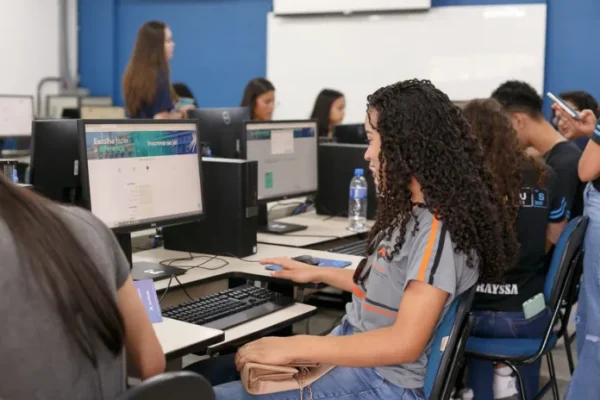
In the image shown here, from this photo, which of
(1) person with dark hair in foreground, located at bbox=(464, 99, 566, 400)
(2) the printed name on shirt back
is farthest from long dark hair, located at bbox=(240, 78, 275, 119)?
(2) the printed name on shirt back

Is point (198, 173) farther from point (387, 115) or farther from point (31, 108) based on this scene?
point (31, 108)

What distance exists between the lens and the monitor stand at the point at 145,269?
7.41 feet

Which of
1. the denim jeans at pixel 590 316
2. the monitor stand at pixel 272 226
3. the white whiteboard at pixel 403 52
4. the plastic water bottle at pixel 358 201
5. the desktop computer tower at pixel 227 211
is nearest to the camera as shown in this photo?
the denim jeans at pixel 590 316

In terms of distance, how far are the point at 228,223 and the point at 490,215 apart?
1198 mm

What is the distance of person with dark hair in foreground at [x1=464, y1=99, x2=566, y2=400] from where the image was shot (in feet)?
7.69

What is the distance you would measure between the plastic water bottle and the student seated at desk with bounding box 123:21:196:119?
44.8 inches

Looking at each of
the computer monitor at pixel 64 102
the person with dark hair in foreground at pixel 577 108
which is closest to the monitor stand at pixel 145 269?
the person with dark hair in foreground at pixel 577 108

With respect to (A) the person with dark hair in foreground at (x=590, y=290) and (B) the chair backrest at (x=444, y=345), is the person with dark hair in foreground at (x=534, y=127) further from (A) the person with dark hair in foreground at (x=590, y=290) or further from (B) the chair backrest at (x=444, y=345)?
(B) the chair backrest at (x=444, y=345)

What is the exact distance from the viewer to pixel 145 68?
13.1 ft

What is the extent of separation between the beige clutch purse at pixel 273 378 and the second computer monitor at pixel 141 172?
67cm

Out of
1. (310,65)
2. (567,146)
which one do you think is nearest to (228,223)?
(567,146)

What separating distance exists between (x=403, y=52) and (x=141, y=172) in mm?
4208

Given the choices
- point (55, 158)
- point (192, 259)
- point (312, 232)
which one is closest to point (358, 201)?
point (312, 232)

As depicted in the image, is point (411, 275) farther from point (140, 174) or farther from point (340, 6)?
point (340, 6)
